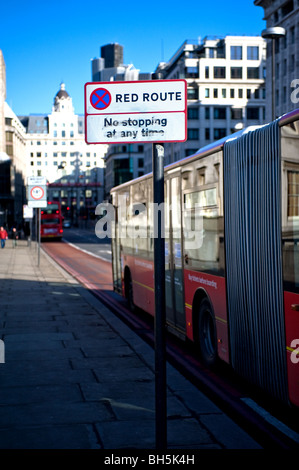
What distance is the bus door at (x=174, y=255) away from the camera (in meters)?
10.6

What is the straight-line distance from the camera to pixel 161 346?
448cm

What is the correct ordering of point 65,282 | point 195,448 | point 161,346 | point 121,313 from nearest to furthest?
1. point 161,346
2. point 195,448
3. point 121,313
4. point 65,282

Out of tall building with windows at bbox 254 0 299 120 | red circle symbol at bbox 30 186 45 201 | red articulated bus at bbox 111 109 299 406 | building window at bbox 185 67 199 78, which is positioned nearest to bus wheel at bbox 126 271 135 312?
red articulated bus at bbox 111 109 299 406

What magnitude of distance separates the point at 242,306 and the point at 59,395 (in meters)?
2.36

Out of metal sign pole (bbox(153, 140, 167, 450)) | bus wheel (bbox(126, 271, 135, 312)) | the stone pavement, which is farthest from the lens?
bus wheel (bbox(126, 271, 135, 312))

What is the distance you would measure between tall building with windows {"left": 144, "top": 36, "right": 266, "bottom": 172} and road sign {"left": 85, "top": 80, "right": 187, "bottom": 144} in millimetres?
86917

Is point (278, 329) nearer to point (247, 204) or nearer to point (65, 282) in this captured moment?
point (247, 204)

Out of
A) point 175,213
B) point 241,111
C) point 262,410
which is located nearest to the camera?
point 262,410

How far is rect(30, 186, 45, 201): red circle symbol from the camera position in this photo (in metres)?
28.2

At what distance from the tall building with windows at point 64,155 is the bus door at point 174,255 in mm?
165645

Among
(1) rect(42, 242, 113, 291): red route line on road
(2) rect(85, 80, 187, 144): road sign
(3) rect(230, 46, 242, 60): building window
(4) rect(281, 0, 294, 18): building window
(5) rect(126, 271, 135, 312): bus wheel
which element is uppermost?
(3) rect(230, 46, 242, 60): building window

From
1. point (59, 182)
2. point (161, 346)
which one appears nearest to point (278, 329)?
point (161, 346)

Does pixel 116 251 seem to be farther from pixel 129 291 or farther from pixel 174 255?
pixel 174 255

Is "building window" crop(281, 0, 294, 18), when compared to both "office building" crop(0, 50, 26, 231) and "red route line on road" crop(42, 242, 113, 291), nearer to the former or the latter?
"red route line on road" crop(42, 242, 113, 291)
